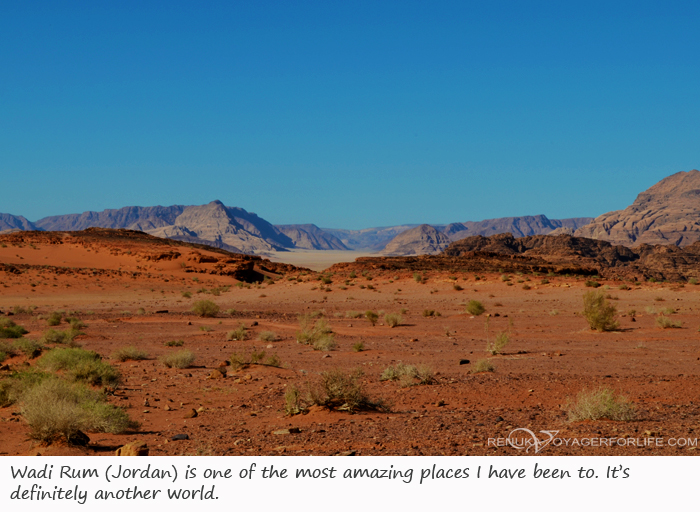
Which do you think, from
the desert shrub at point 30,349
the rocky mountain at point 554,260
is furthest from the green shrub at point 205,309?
the rocky mountain at point 554,260

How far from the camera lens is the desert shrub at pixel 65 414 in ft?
23.9

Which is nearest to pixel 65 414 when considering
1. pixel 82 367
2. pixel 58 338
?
pixel 82 367

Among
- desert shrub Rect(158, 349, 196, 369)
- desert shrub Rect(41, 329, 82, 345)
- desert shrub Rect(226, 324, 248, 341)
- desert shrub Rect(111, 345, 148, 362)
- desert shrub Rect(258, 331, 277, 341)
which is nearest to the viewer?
desert shrub Rect(158, 349, 196, 369)

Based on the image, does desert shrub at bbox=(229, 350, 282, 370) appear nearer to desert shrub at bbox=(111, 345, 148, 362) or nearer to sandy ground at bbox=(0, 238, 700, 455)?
sandy ground at bbox=(0, 238, 700, 455)

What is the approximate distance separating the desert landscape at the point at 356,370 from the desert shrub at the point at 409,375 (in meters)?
0.04

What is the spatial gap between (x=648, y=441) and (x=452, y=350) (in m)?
11.1

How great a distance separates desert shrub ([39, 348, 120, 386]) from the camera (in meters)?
11.8

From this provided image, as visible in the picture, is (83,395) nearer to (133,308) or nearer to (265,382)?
(265,382)

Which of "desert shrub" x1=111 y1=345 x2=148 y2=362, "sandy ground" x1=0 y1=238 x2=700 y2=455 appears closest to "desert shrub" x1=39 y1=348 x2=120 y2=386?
"sandy ground" x1=0 y1=238 x2=700 y2=455

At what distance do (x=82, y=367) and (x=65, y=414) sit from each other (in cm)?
516

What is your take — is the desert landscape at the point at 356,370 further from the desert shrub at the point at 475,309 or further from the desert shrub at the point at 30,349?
the desert shrub at the point at 475,309

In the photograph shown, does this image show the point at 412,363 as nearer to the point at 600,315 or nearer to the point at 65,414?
the point at 65,414

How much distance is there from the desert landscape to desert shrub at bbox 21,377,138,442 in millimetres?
27
